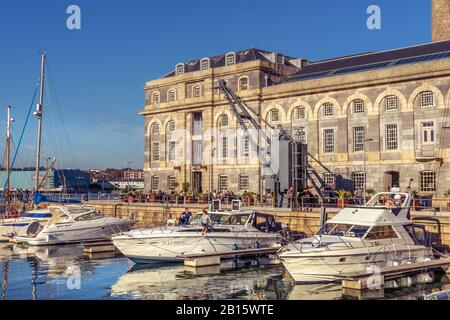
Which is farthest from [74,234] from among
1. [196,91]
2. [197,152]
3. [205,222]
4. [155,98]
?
→ [155,98]

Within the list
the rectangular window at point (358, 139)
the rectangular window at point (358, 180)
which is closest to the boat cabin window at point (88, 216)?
the rectangular window at point (358, 180)

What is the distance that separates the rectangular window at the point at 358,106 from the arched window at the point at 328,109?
189cm

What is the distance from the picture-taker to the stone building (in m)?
39.5

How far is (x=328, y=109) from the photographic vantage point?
147 ft

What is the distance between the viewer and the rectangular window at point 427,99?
3919cm

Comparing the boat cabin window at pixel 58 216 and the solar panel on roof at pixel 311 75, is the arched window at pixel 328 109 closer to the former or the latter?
the solar panel on roof at pixel 311 75

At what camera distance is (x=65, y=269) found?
27.5 metres

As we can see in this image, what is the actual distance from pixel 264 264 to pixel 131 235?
7.09 metres

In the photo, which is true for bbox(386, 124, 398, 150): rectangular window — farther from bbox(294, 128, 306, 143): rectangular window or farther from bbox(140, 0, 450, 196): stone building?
bbox(294, 128, 306, 143): rectangular window

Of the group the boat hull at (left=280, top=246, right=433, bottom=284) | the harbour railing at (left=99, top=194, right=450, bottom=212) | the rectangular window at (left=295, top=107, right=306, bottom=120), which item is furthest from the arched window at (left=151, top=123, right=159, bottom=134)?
the boat hull at (left=280, top=246, right=433, bottom=284)

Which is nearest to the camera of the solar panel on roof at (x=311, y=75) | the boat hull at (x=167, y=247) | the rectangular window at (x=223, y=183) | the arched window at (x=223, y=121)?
the boat hull at (x=167, y=247)

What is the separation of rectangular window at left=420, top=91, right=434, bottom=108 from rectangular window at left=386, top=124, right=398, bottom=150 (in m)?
2.61

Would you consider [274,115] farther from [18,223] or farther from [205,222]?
[18,223]
